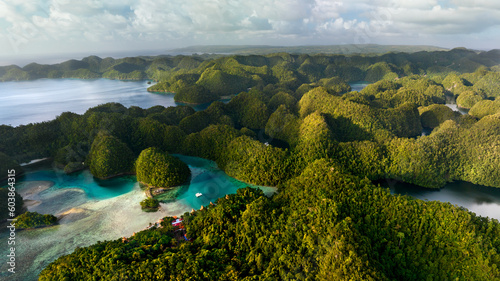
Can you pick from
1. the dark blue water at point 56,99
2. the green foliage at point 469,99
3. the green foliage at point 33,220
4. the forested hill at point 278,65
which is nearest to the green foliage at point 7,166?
the green foliage at point 33,220

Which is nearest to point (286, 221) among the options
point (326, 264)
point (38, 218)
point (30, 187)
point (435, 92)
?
point (326, 264)

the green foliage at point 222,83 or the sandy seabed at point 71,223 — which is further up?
the green foliage at point 222,83

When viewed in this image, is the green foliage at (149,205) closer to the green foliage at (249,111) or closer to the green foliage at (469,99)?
the green foliage at (249,111)

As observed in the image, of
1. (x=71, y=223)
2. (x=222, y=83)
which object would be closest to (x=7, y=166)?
(x=71, y=223)

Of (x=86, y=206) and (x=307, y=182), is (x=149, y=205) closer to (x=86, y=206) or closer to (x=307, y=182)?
(x=86, y=206)

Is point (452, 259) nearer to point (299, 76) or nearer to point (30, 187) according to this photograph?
point (30, 187)

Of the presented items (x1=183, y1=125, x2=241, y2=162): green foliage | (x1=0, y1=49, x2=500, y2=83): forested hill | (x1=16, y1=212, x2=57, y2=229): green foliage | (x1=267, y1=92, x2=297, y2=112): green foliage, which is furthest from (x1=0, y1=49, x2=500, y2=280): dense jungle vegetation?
(x1=0, y1=49, x2=500, y2=83): forested hill
